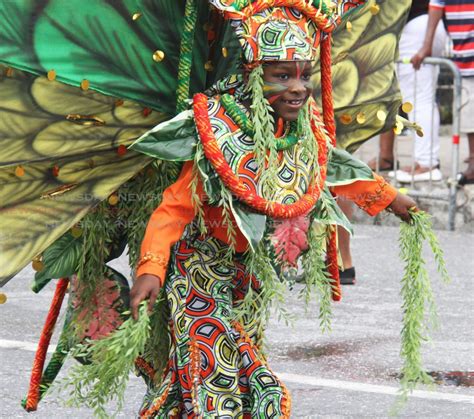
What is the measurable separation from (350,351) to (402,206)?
2.11 metres

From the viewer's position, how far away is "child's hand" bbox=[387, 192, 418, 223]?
4828mm

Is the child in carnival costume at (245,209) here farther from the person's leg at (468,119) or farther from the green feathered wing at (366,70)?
the person's leg at (468,119)

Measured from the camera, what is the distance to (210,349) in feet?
14.8

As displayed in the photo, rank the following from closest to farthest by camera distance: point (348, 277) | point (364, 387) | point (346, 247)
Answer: point (364, 387) → point (346, 247) → point (348, 277)

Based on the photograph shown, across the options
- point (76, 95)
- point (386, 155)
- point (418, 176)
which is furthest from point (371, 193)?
point (386, 155)

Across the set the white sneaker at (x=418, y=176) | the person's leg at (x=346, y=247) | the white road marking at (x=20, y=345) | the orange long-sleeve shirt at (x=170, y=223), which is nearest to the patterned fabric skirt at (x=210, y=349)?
the orange long-sleeve shirt at (x=170, y=223)

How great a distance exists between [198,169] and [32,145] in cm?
55

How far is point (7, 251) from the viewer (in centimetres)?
463

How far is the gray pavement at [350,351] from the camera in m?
5.81

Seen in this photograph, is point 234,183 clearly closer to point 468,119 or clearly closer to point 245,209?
point 245,209

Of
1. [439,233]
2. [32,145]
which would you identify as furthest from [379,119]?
[439,233]

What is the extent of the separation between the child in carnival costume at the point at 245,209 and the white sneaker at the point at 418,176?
6.46 metres

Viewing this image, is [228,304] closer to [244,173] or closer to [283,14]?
[244,173]

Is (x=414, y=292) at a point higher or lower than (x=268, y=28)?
lower
